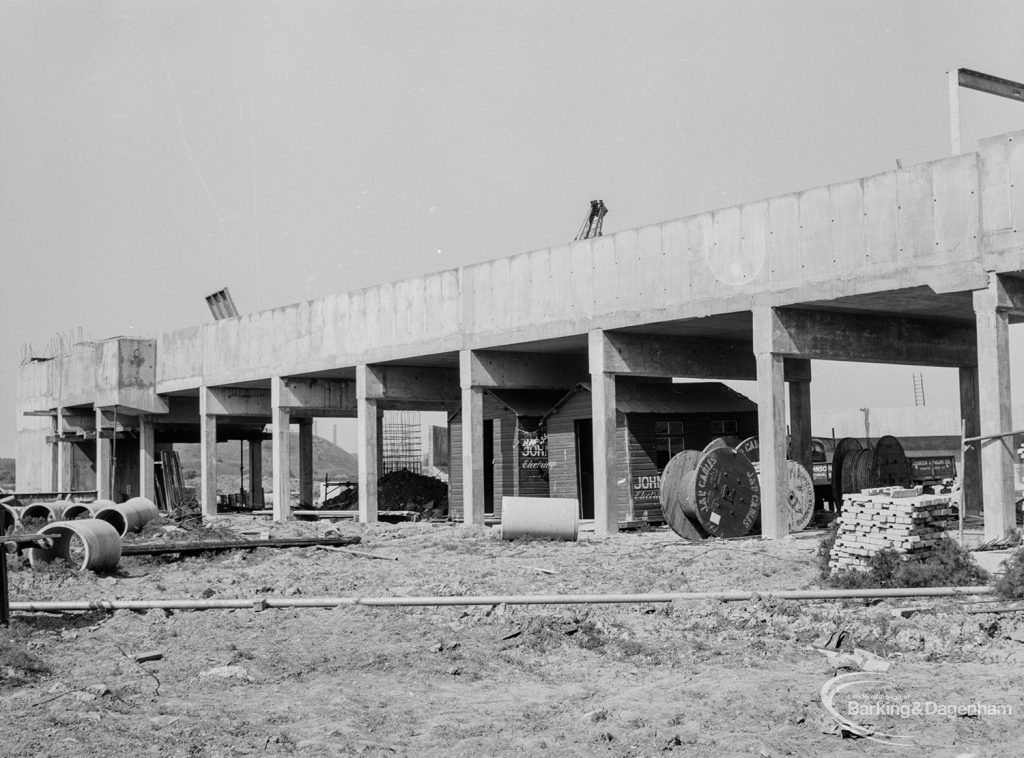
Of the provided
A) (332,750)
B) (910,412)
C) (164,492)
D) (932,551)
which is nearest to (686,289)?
(932,551)

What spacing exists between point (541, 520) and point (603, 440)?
3058 millimetres

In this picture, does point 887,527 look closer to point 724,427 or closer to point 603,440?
point 603,440

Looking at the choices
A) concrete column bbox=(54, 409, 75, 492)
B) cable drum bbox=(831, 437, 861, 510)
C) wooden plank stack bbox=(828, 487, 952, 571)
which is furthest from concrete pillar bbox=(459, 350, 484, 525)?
concrete column bbox=(54, 409, 75, 492)

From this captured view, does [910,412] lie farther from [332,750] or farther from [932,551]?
[332,750]

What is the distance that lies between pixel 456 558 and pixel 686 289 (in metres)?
7.02

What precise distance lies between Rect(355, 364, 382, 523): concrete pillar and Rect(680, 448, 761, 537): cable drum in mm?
12950

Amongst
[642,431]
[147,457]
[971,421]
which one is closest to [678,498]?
[642,431]

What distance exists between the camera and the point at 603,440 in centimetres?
2555

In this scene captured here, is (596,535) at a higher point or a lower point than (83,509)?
lower

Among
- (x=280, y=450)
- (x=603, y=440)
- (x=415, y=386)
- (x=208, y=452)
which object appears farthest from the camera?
A: (x=208, y=452)

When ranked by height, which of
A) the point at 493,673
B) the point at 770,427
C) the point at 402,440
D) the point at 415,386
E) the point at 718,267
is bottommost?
the point at 493,673

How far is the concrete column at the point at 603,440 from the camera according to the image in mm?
25516

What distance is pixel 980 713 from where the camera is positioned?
877cm

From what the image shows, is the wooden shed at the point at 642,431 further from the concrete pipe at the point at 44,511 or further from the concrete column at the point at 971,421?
the concrete pipe at the point at 44,511
